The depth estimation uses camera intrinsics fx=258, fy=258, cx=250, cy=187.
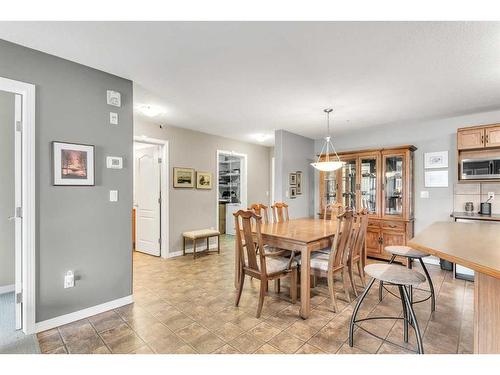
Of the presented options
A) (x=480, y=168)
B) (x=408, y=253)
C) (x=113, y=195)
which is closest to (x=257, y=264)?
(x=408, y=253)

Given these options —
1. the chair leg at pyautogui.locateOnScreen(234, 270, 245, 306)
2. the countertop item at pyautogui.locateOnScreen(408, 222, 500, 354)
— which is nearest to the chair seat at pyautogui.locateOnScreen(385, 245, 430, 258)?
the countertop item at pyautogui.locateOnScreen(408, 222, 500, 354)

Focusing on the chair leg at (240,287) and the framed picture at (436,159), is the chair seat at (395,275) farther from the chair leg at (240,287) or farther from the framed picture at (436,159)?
the framed picture at (436,159)

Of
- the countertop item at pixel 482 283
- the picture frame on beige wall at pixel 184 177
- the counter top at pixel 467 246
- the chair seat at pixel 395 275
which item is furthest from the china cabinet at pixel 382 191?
the picture frame on beige wall at pixel 184 177

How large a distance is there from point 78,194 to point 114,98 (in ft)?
3.27

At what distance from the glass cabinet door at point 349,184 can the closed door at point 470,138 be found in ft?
5.02

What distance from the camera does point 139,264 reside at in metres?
4.05

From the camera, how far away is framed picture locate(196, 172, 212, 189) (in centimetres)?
494

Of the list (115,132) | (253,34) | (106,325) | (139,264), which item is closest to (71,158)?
(115,132)

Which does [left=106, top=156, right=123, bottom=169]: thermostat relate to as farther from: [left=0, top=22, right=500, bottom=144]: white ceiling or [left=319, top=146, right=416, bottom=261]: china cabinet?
[left=319, top=146, right=416, bottom=261]: china cabinet

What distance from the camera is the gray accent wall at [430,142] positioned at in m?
3.98

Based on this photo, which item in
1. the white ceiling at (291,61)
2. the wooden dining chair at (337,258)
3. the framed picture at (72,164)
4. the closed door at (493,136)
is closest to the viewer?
the white ceiling at (291,61)

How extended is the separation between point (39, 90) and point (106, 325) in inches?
81.4

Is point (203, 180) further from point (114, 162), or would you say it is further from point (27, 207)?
point (27, 207)

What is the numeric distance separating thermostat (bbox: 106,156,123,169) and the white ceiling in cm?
83
